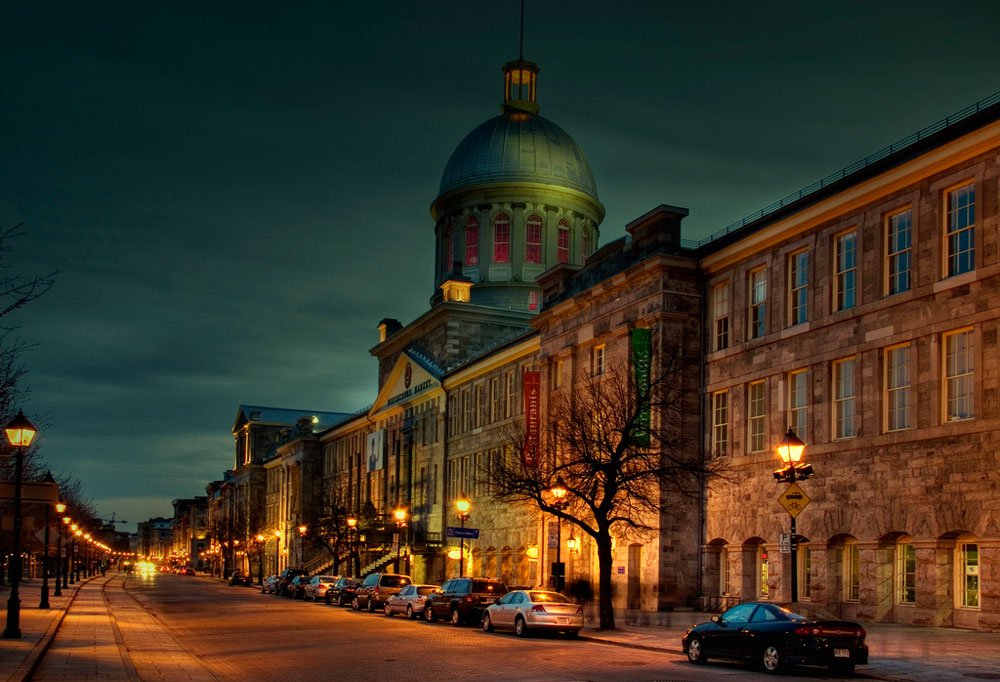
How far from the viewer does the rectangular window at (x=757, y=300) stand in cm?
4147

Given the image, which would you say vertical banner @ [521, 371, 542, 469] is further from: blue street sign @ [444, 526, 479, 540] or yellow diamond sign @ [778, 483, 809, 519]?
yellow diamond sign @ [778, 483, 809, 519]

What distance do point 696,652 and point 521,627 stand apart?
869 centimetres

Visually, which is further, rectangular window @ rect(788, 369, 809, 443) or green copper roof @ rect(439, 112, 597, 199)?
green copper roof @ rect(439, 112, 597, 199)

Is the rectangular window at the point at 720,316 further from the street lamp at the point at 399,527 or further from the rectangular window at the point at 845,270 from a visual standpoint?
the street lamp at the point at 399,527

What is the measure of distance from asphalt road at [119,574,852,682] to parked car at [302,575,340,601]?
22.8 metres

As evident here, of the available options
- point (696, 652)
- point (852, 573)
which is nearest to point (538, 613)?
point (696, 652)

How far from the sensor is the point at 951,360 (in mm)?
32531

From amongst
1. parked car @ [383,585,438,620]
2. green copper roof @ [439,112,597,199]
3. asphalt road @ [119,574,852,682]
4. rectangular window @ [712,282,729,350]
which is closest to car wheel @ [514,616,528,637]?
asphalt road @ [119,574,852,682]

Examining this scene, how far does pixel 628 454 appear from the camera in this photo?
37.6 metres

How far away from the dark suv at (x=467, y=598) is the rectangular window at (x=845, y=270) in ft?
44.6

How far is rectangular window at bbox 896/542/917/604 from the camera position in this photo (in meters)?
32.9

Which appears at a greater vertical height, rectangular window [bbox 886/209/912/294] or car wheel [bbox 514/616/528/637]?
rectangular window [bbox 886/209/912/294]

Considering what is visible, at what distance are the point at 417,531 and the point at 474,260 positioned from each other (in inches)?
871

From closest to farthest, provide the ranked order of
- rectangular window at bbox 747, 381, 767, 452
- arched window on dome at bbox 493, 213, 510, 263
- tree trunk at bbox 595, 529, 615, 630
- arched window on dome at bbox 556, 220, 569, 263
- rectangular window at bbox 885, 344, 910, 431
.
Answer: rectangular window at bbox 885, 344, 910, 431, tree trunk at bbox 595, 529, 615, 630, rectangular window at bbox 747, 381, 767, 452, arched window on dome at bbox 493, 213, 510, 263, arched window on dome at bbox 556, 220, 569, 263
